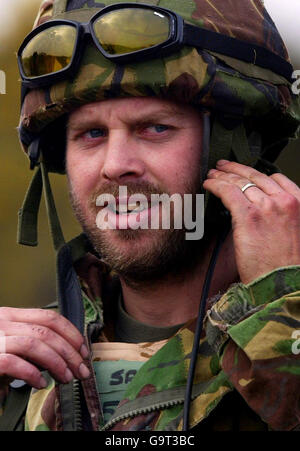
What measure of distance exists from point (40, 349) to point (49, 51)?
1.20 meters

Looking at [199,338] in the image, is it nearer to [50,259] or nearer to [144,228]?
[144,228]

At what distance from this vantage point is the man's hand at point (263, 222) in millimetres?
2469

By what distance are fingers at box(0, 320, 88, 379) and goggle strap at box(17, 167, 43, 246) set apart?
848 millimetres

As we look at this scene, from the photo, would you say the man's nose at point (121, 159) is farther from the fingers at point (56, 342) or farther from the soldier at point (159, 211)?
the fingers at point (56, 342)

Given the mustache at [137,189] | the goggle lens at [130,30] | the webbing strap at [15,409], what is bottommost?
the webbing strap at [15,409]

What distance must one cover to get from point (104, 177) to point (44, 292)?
732 centimetres

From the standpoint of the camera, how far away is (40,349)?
96.3 inches

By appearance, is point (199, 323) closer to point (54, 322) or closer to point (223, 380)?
point (223, 380)

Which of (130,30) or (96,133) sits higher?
(130,30)

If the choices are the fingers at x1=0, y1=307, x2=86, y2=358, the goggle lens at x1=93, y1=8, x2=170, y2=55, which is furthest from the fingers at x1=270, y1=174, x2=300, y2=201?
the fingers at x1=0, y1=307, x2=86, y2=358

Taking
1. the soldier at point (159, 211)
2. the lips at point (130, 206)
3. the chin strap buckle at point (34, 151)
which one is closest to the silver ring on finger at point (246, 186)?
the soldier at point (159, 211)

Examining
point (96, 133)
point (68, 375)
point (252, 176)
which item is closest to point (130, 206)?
point (96, 133)

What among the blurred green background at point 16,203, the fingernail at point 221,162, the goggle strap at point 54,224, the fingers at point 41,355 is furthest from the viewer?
the blurred green background at point 16,203
